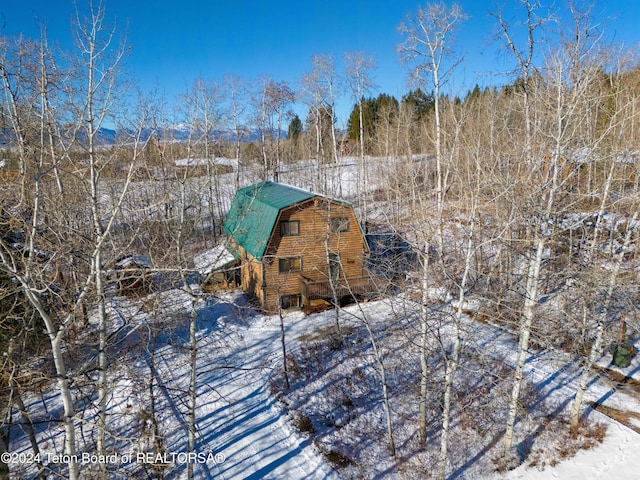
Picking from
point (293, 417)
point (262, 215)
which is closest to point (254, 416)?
point (293, 417)

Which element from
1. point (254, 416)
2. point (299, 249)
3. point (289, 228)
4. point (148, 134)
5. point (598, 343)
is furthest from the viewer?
point (299, 249)

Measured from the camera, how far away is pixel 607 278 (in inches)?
450

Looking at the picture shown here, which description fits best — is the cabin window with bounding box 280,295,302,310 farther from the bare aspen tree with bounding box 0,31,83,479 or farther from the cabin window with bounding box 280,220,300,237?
the bare aspen tree with bounding box 0,31,83,479

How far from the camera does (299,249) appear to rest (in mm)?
18797

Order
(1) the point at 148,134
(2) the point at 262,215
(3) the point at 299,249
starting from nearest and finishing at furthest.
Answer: (1) the point at 148,134 < (3) the point at 299,249 < (2) the point at 262,215

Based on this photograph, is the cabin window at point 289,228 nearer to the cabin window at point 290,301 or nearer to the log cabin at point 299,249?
the log cabin at point 299,249

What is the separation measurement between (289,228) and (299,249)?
1.20 meters

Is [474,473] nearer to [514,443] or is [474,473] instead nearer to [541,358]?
[514,443]

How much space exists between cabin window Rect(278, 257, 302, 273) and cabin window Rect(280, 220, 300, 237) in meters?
1.30

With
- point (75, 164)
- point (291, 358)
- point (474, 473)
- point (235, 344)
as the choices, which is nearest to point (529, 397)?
point (474, 473)

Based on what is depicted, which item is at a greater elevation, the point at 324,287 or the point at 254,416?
the point at 324,287

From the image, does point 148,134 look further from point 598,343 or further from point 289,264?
point 598,343

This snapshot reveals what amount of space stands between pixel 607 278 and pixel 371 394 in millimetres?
8367

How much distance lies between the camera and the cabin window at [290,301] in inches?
755
